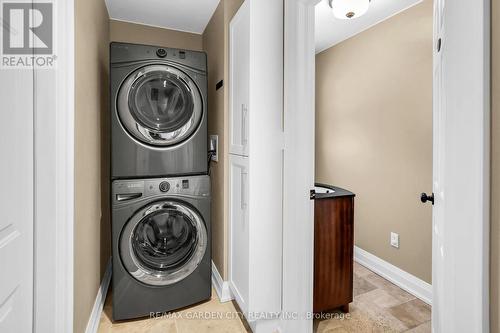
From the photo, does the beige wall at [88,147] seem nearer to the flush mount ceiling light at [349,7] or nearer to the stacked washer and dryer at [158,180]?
the stacked washer and dryer at [158,180]

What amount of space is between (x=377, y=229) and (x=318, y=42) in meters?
2.23

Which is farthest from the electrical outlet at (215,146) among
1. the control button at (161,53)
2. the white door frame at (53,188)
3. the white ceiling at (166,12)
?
the white door frame at (53,188)

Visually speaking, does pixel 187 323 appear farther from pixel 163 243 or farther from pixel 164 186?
pixel 164 186

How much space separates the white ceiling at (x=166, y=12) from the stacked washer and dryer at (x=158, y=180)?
0.62 meters

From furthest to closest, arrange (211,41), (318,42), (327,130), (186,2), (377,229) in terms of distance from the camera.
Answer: (327,130) → (318,42) → (377,229) → (211,41) → (186,2)

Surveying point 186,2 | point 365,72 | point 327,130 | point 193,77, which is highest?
point 186,2

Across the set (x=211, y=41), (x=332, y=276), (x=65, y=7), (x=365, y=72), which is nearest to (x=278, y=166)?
(x=332, y=276)

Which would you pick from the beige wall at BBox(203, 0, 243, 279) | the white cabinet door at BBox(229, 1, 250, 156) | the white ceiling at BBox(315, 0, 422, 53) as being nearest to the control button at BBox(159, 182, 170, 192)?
the beige wall at BBox(203, 0, 243, 279)

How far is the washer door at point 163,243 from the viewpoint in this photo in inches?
78.0

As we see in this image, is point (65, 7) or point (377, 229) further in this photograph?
point (377, 229)

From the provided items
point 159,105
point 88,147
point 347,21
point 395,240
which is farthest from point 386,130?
point 88,147

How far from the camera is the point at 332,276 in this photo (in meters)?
1.97

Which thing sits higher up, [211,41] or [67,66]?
[211,41]

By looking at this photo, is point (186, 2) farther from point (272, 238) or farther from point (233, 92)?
point (272, 238)
